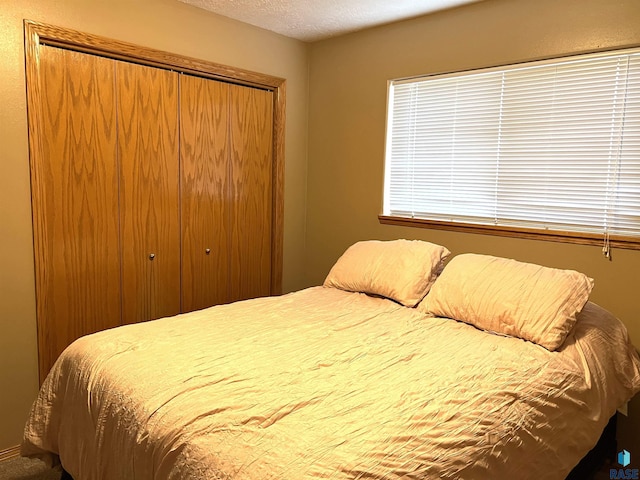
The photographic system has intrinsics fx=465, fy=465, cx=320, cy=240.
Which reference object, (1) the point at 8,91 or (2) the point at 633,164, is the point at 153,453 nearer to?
(1) the point at 8,91

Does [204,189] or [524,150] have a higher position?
[524,150]

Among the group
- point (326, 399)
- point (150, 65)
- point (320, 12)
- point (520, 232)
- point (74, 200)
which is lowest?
point (326, 399)

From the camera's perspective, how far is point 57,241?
2395mm

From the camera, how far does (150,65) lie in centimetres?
264

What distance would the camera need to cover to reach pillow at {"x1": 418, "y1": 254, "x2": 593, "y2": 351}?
6.24 ft

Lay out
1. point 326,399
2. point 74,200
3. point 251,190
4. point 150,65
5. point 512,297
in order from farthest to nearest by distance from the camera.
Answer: point 251,190 → point 150,65 → point 74,200 → point 512,297 → point 326,399

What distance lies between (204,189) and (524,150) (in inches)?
75.3

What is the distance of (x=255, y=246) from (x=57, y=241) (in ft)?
4.25

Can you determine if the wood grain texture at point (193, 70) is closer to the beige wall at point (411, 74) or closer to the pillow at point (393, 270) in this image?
the beige wall at point (411, 74)

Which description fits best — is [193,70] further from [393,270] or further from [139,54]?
[393,270]

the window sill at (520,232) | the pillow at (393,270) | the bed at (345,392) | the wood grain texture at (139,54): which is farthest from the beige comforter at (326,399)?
the wood grain texture at (139,54)

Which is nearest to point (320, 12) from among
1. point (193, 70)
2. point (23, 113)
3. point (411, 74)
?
point (411, 74)

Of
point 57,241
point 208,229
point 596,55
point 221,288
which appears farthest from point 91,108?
point 596,55

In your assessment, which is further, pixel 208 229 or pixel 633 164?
pixel 208 229
